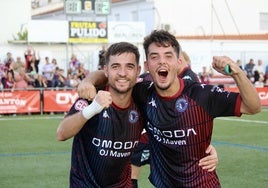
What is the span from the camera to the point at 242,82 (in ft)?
14.2

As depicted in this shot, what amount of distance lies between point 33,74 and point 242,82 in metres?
18.9

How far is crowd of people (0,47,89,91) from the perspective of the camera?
2111 centimetres

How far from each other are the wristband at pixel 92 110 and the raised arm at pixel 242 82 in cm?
91

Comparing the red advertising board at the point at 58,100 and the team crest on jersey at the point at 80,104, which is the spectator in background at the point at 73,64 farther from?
the team crest on jersey at the point at 80,104

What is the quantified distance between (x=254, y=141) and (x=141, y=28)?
15.6 metres

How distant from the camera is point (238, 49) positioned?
1312 inches

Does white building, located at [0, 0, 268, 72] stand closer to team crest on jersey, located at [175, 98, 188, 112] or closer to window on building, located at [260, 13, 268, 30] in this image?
window on building, located at [260, 13, 268, 30]

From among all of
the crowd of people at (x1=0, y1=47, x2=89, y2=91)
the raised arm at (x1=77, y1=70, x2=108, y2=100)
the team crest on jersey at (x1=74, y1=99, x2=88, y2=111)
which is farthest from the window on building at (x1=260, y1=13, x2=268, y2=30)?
the team crest on jersey at (x1=74, y1=99, x2=88, y2=111)

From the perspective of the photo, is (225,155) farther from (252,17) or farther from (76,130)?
(252,17)

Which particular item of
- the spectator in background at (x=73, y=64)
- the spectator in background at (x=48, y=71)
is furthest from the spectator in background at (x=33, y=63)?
the spectator in background at (x=73, y=64)

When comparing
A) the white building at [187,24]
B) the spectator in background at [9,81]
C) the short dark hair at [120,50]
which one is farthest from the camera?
the white building at [187,24]

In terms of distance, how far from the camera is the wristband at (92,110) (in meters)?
4.40

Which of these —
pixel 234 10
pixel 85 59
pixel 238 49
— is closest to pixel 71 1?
pixel 85 59

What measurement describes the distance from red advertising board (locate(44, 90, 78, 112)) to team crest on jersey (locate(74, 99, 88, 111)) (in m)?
16.5
